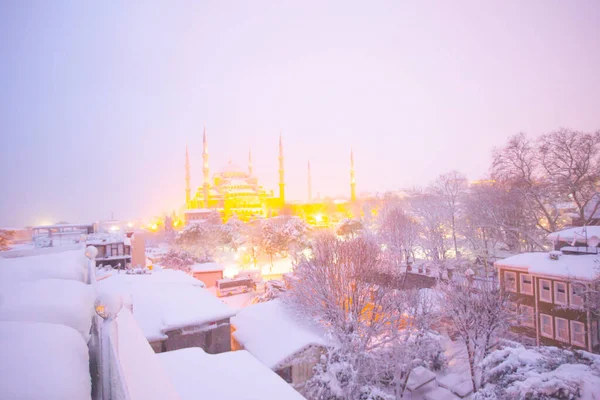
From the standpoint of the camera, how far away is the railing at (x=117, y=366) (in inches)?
67.6

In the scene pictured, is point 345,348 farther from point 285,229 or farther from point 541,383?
point 285,229

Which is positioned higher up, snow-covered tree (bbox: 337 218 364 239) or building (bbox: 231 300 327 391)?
snow-covered tree (bbox: 337 218 364 239)

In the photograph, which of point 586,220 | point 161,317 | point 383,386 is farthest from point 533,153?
point 161,317

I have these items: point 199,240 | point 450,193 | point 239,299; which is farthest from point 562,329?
point 199,240

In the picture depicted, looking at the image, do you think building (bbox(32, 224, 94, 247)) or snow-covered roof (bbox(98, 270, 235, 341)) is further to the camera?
building (bbox(32, 224, 94, 247))

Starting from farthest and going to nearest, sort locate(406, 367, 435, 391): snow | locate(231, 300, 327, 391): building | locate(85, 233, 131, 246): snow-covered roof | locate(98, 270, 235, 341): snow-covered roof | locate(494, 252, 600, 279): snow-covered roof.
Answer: locate(85, 233, 131, 246): snow-covered roof
locate(494, 252, 600, 279): snow-covered roof
locate(406, 367, 435, 391): snow
locate(231, 300, 327, 391): building
locate(98, 270, 235, 341): snow-covered roof

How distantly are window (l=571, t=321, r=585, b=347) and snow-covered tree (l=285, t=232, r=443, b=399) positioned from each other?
508cm

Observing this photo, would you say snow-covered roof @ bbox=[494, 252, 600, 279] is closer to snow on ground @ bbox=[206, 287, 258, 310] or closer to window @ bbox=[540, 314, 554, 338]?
window @ bbox=[540, 314, 554, 338]

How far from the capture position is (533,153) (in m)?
21.9

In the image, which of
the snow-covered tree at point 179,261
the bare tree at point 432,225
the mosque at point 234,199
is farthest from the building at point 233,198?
the bare tree at point 432,225

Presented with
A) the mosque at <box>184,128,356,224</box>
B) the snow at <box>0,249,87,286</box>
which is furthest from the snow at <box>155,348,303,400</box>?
the mosque at <box>184,128,356,224</box>

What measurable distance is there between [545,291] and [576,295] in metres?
1.33

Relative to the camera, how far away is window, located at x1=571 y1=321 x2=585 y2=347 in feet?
38.5

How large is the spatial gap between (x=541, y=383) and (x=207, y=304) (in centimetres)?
976
